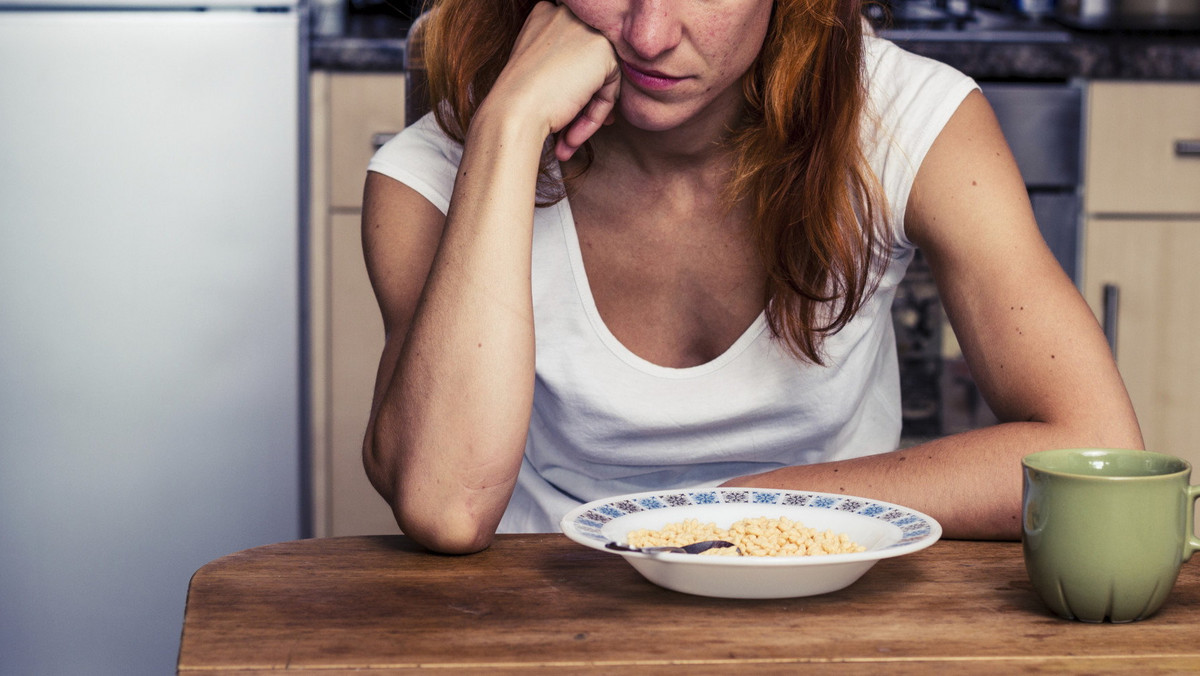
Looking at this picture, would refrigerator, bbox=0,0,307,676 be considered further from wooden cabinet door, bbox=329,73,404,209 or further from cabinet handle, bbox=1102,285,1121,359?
cabinet handle, bbox=1102,285,1121,359

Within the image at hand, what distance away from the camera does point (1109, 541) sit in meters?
0.62

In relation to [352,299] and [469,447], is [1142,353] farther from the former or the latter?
[469,447]

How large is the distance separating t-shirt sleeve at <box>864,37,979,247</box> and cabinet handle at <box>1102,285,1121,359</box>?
104 cm

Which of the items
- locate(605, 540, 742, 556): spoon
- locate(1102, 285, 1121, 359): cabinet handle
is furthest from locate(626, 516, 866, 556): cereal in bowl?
locate(1102, 285, 1121, 359): cabinet handle

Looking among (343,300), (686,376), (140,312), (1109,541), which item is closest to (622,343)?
(686,376)

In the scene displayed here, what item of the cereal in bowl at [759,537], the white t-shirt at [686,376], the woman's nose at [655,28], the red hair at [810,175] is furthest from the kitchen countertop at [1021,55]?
the cereal in bowl at [759,537]

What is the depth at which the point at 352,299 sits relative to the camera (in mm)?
2004

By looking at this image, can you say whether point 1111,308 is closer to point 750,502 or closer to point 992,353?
point 992,353

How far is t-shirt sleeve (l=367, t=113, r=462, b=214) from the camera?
3.64ft

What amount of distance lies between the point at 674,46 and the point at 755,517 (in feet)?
1.26

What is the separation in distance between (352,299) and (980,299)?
1.23 m

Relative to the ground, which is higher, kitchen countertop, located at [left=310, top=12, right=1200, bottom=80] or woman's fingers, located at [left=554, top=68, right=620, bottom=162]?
kitchen countertop, located at [left=310, top=12, right=1200, bottom=80]

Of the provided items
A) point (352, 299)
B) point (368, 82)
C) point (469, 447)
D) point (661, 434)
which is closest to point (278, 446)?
point (352, 299)

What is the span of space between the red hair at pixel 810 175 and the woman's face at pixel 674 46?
0.14ft
